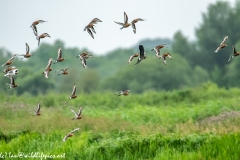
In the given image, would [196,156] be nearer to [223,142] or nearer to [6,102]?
[223,142]

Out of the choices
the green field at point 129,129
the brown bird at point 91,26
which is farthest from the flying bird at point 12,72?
the brown bird at point 91,26

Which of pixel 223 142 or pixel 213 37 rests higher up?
pixel 213 37

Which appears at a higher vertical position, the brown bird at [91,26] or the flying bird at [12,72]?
the brown bird at [91,26]

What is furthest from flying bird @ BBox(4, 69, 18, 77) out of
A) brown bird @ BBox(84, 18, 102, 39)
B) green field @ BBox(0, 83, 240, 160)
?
brown bird @ BBox(84, 18, 102, 39)

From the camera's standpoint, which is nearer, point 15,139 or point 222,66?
point 15,139

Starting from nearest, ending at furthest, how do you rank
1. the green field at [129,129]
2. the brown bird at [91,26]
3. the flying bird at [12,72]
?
the green field at [129,129] → the brown bird at [91,26] → the flying bird at [12,72]

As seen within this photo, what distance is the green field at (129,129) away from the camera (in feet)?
53.3

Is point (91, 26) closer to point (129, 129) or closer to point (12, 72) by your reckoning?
point (12, 72)

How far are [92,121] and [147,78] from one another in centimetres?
4856

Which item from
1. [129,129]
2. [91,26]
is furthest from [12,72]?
[129,129]

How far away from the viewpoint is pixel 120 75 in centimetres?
7550

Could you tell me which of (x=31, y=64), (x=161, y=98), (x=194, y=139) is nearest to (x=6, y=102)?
(x=161, y=98)

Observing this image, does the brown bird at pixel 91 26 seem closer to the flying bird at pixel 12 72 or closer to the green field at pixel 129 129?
the flying bird at pixel 12 72

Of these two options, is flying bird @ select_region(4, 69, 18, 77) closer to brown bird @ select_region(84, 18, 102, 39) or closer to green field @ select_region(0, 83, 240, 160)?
green field @ select_region(0, 83, 240, 160)
